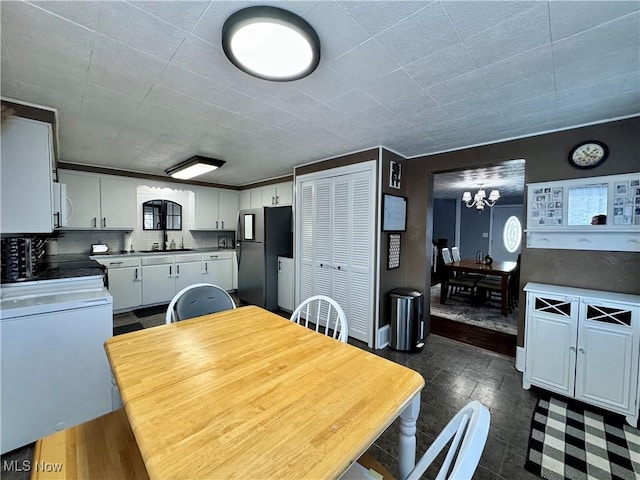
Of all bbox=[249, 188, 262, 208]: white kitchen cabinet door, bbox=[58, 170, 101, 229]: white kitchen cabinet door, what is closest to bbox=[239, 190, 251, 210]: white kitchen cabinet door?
bbox=[249, 188, 262, 208]: white kitchen cabinet door

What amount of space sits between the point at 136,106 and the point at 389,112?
1953 millimetres

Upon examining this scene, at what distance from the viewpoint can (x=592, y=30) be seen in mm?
1205

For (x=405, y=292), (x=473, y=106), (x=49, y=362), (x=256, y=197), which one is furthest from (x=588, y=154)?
(x=256, y=197)

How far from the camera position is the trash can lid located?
3.05 m

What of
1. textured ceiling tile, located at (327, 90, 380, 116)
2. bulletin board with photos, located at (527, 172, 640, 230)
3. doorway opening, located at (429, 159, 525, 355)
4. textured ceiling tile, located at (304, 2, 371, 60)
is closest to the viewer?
textured ceiling tile, located at (304, 2, 371, 60)

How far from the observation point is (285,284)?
423 centimetres

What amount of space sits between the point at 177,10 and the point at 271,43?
402 millimetres

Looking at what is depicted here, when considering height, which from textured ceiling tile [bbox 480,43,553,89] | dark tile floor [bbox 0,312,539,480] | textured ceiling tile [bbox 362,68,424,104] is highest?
textured ceiling tile [bbox 362,68,424,104]

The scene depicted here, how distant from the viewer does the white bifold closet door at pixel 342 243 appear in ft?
10.1

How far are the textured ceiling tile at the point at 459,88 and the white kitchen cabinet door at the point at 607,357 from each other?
184 centimetres

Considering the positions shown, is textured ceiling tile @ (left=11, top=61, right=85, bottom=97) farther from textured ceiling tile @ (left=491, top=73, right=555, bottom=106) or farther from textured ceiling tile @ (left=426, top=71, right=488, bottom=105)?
textured ceiling tile @ (left=491, top=73, right=555, bottom=106)

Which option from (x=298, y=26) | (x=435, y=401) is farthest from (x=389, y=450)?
(x=298, y=26)

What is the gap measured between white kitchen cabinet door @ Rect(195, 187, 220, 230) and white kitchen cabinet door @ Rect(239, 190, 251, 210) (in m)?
0.49

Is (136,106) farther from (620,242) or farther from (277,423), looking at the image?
(620,242)
